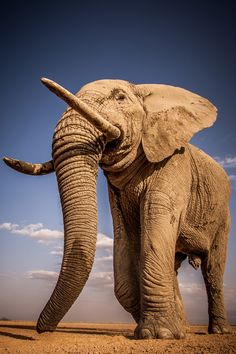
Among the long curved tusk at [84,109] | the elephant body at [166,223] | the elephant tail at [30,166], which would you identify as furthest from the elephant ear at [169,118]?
the elephant tail at [30,166]

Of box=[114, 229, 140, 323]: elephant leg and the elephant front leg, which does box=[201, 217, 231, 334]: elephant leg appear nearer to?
box=[114, 229, 140, 323]: elephant leg

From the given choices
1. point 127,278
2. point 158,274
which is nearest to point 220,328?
point 127,278

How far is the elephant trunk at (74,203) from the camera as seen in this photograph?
497 centimetres

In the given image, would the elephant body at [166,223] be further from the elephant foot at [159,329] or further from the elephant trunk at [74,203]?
the elephant trunk at [74,203]

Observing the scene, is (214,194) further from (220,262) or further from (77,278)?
(77,278)

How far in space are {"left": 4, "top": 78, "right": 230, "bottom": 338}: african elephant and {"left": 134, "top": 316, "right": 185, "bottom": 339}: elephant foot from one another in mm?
12

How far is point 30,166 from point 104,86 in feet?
5.28

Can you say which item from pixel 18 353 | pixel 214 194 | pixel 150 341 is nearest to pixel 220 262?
pixel 214 194

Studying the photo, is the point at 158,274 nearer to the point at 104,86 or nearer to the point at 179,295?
the point at 104,86

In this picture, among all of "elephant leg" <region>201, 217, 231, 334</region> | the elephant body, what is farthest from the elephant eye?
"elephant leg" <region>201, 217, 231, 334</region>

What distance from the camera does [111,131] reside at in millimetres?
5742

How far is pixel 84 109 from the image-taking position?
17.9ft

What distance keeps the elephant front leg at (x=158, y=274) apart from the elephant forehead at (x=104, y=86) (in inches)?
68.0

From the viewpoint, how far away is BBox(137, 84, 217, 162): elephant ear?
20.7 feet
